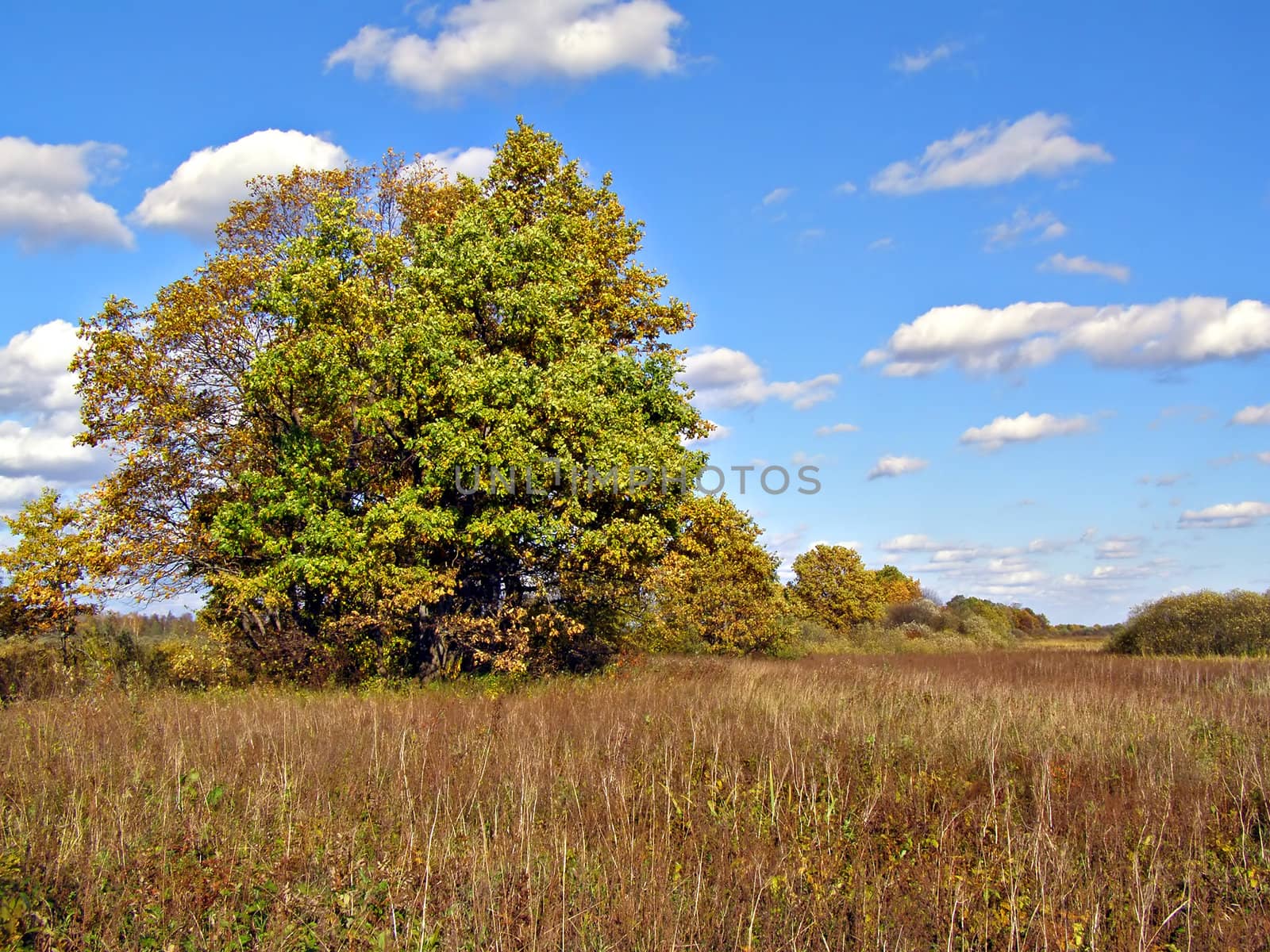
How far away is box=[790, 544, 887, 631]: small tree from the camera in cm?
6619

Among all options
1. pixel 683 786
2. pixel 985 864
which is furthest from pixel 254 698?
pixel 985 864

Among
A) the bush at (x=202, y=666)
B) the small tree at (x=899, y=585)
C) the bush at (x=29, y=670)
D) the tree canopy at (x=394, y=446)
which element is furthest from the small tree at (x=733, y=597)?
the small tree at (x=899, y=585)

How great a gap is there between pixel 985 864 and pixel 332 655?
16049 millimetres

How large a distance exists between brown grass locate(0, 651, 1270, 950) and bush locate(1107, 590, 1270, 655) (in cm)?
2798

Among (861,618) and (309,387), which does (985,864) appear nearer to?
(309,387)

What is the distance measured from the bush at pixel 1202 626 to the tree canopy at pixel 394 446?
1019 inches

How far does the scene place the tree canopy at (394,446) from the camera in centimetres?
1709

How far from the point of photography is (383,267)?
66.4ft

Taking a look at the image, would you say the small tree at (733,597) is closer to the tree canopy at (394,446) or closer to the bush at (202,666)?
the tree canopy at (394,446)

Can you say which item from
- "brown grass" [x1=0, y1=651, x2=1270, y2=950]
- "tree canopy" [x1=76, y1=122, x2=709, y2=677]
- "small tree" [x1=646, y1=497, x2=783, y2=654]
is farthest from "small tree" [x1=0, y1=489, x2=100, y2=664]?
"small tree" [x1=646, y1=497, x2=783, y2=654]

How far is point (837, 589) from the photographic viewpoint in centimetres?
6712

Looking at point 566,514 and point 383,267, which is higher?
point 383,267

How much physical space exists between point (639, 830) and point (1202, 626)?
37828mm

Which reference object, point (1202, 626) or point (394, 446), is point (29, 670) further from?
point (1202, 626)
